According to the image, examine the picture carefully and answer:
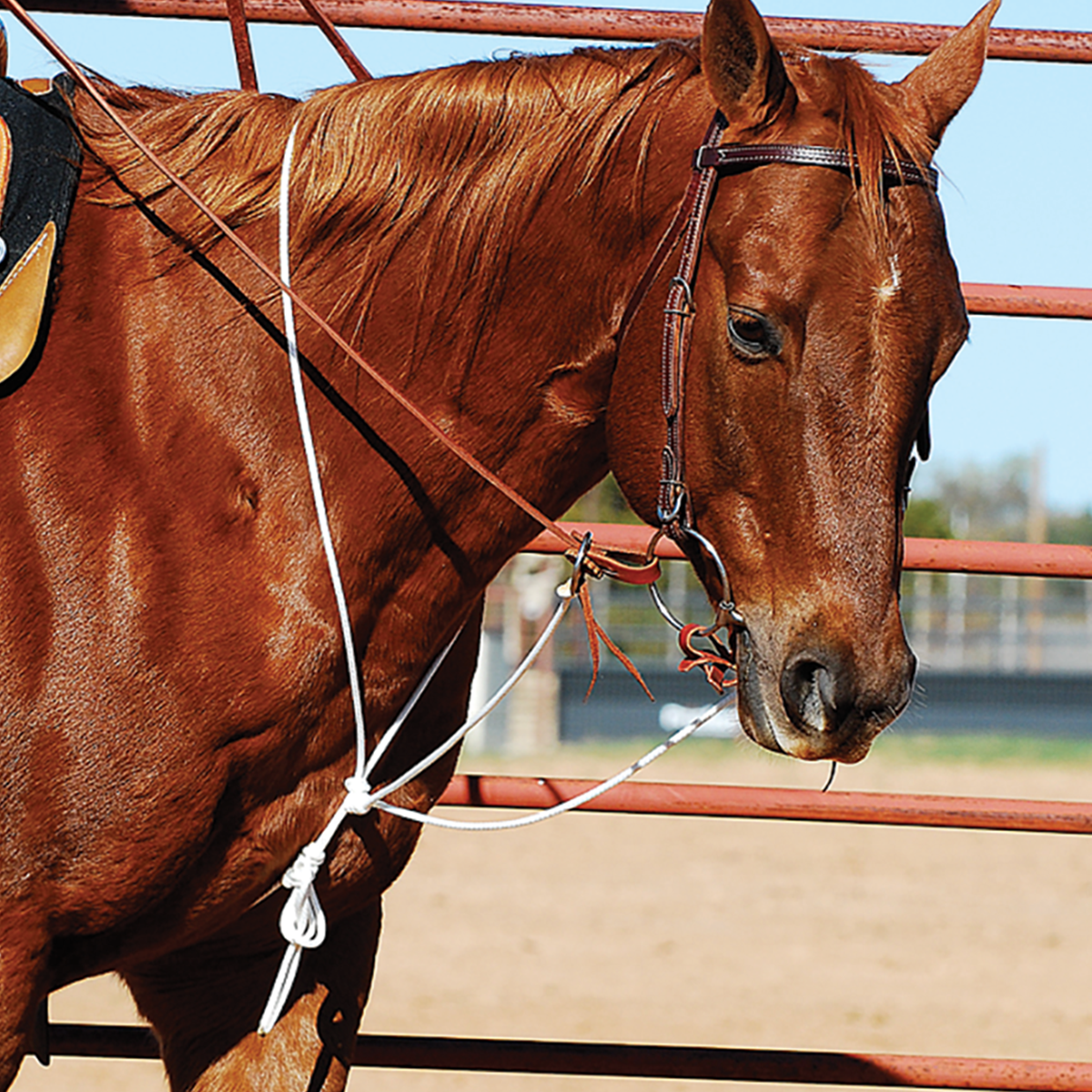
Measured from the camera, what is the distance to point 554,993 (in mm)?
7031

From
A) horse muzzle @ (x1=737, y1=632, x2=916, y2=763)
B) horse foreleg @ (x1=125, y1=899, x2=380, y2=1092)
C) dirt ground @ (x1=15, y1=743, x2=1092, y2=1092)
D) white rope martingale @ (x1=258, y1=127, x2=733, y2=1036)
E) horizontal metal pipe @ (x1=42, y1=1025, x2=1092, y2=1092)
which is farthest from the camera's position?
dirt ground @ (x1=15, y1=743, x2=1092, y2=1092)

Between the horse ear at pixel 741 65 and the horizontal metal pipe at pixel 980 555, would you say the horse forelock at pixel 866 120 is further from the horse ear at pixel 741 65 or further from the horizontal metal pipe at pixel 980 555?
the horizontal metal pipe at pixel 980 555

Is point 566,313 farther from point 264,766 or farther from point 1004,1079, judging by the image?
point 1004,1079

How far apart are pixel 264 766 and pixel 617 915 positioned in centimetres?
710

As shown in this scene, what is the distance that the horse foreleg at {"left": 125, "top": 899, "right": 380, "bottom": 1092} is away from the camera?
2.37 meters

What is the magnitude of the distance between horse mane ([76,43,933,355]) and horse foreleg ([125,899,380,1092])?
1035mm

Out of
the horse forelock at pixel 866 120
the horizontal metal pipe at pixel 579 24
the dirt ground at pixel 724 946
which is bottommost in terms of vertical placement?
the dirt ground at pixel 724 946

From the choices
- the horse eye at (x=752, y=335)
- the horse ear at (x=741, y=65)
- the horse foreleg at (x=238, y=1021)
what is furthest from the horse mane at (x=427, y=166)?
the horse foreleg at (x=238, y=1021)

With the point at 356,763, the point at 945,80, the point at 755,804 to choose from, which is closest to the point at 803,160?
the point at 945,80

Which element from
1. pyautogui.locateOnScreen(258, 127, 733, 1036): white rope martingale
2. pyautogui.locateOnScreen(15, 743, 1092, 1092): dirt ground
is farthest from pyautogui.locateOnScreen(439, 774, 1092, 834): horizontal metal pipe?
pyautogui.locateOnScreen(15, 743, 1092, 1092): dirt ground

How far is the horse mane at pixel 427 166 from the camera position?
6.88ft

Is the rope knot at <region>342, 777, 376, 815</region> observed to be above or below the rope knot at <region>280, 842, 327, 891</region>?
above

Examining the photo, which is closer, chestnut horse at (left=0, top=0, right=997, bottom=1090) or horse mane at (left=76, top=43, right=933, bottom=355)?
chestnut horse at (left=0, top=0, right=997, bottom=1090)

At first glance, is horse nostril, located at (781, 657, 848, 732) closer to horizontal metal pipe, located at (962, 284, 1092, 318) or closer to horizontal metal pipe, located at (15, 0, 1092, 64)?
horizontal metal pipe, located at (962, 284, 1092, 318)
